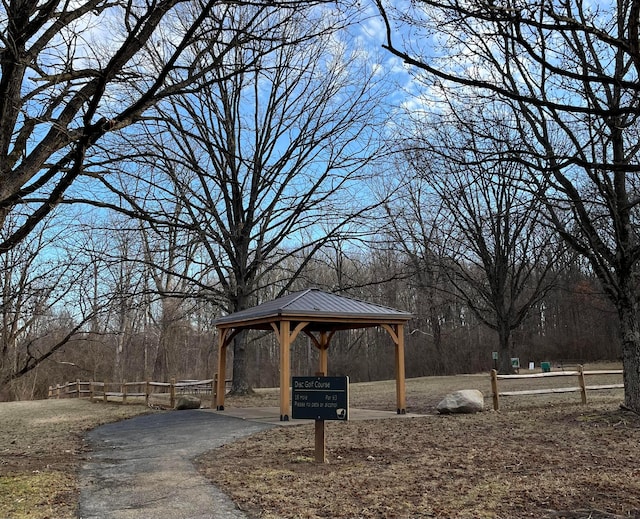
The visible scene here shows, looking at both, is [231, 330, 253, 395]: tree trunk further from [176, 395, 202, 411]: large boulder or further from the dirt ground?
the dirt ground

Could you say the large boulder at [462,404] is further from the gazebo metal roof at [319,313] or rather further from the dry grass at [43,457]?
the dry grass at [43,457]

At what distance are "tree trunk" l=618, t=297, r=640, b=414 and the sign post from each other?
6.12 meters

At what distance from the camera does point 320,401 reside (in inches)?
268

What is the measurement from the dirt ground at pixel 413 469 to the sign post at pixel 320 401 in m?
0.42

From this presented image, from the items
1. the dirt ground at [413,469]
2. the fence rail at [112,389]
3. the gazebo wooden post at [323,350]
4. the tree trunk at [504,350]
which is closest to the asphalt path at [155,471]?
the dirt ground at [413,469]

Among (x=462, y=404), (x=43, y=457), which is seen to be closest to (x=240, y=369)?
(x=462, y=404)

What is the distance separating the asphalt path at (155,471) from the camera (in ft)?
16.0

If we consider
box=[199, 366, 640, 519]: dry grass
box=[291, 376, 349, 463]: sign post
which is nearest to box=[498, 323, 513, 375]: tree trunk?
box=[199, 366, 640, 519]: dry grass

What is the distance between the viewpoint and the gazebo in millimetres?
11562

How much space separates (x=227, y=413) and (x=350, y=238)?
23.4 ft

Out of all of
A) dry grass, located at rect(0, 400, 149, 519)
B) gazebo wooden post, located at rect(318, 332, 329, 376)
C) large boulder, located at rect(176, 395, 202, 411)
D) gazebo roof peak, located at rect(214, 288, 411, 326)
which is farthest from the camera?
gazebo wooden post, located at rect(318, 332, 329, 376)

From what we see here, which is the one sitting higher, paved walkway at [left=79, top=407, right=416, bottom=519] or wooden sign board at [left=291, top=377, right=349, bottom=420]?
wooden sign board at [left=291, top=377, right=349, bottom=420]

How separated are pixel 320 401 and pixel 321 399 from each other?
0.09 feet

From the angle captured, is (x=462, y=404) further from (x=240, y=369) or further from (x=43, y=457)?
(x=240, y=369)
